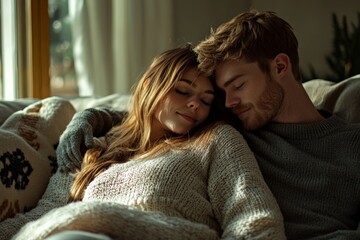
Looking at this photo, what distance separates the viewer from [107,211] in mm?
1137

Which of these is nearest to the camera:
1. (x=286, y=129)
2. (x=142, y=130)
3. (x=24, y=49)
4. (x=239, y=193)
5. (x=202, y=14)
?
(x=239, y=193)

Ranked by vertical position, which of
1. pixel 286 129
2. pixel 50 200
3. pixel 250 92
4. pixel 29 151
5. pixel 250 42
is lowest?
pixel 50 200

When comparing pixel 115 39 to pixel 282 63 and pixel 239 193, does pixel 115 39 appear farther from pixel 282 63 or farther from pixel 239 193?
pixel 239 193

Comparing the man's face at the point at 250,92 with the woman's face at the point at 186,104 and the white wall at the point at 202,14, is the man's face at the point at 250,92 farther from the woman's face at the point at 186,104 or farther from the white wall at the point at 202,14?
the white wall at the point at 202,14

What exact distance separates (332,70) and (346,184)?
2.33 meters

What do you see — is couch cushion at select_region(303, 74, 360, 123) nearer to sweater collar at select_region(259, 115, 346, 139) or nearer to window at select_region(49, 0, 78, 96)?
sweater collar at select_region(259, 115, 346, 139)

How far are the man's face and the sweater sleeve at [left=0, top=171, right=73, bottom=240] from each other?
0.55 m

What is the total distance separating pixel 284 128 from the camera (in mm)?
1647

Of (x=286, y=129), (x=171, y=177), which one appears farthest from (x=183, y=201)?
(x=286, y=129)

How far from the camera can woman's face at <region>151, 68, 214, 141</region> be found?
166cm

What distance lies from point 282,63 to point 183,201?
56 cm

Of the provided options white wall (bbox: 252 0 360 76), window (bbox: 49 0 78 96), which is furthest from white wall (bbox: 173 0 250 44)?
window (bbox: 49 0 78 96)

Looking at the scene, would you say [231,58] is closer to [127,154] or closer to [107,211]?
[127,154]

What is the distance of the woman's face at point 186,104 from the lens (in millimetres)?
1656
